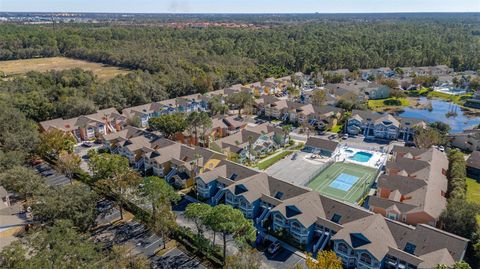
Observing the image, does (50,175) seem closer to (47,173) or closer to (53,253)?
(47,173)

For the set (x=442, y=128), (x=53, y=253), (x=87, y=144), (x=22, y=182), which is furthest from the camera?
(x=87, y=144)

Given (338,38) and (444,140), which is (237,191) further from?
(338,38)

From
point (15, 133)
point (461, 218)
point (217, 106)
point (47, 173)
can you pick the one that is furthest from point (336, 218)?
point (15, 133)

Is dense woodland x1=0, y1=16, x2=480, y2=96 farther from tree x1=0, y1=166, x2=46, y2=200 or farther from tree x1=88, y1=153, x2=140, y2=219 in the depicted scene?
tree x1=0, y1=166, x2=46, y2=200

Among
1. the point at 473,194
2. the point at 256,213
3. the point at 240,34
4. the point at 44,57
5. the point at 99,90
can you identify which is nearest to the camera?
the point at 256,213

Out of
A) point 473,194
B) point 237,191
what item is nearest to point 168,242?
point 237,191

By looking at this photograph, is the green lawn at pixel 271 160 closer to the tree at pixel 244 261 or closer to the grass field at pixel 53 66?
the tree at pixel 244 261

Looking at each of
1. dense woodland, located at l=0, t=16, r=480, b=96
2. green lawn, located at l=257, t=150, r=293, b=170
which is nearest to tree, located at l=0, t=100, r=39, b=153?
green lawn, located at l=257, t=150, r=293, b=170
